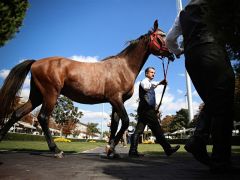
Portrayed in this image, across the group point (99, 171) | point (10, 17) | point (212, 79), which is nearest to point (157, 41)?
point (212, 79)

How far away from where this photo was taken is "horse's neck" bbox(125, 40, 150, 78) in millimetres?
6430

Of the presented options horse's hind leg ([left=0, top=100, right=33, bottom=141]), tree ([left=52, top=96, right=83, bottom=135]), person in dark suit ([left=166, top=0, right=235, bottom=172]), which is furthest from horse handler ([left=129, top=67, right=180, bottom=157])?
tree ([left=52, top=96, right=83, bottom=135])

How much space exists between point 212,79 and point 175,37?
1.29 m

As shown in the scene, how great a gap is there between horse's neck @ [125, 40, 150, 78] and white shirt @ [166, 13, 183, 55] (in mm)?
2247

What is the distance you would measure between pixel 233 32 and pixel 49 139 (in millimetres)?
4807

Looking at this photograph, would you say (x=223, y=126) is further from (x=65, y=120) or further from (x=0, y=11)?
(x=65, y=120)

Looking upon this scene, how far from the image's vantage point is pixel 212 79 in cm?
295

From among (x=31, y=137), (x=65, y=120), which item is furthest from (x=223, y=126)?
(x=65, y=120)

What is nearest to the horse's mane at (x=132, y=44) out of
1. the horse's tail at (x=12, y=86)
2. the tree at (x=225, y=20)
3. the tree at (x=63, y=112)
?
the horse's tail at (x=12, y=86)

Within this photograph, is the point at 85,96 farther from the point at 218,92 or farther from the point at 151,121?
the point at 218,92

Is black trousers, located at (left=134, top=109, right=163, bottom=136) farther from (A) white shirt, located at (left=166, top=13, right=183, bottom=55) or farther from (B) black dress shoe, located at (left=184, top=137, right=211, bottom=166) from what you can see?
(B) black dress shoe, located at (left=184, top=137, right=211, bottom=166)

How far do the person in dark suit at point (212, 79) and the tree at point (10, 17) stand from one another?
567 inches

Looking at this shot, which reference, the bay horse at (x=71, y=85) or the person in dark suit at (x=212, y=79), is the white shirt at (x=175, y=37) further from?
the bay horse at (x=71, y=85)

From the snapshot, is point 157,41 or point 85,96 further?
point 157,41
